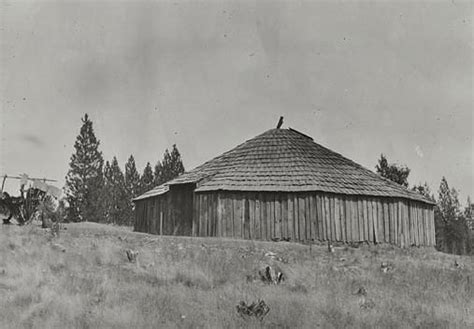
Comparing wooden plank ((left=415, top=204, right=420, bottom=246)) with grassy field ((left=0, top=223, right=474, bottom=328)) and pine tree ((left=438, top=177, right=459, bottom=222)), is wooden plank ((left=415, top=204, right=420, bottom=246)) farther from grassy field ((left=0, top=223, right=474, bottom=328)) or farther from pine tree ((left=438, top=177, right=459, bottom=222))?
pine tree ((left=438, top=177, right=459, bottom=222))

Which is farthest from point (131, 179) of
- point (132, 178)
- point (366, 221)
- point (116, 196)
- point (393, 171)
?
point (366, 221)

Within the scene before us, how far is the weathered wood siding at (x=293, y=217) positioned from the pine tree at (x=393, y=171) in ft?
72.3

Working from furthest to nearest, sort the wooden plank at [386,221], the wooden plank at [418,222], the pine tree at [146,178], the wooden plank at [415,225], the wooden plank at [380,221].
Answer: the pine tree at [146,178] < the wooden plank at [418,222] < the wooden plank at [415,225] < the wooden plank at [386,221] < the wooden plank at [380,221]

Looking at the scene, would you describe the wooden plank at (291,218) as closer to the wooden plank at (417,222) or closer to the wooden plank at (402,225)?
the wooden plank at (402,225)

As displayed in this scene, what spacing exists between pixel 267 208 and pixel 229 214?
5.45 feet

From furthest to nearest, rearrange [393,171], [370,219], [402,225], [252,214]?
1. [393,171]
2. [402,225]
3. [370,219]
4. [252,214]

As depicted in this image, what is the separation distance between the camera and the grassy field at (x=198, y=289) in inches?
279

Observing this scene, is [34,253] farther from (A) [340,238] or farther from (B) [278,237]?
(A) [340,238]

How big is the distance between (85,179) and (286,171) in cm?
2961

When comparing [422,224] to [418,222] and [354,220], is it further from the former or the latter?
[354,220]

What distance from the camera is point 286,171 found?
857 inches

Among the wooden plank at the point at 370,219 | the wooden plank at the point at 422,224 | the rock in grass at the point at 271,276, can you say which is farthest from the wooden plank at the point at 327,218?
the rock in grass at the point at 271,276

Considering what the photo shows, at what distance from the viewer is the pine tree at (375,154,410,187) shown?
42250 millimetres

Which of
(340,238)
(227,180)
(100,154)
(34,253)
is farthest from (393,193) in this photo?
(100,154)
